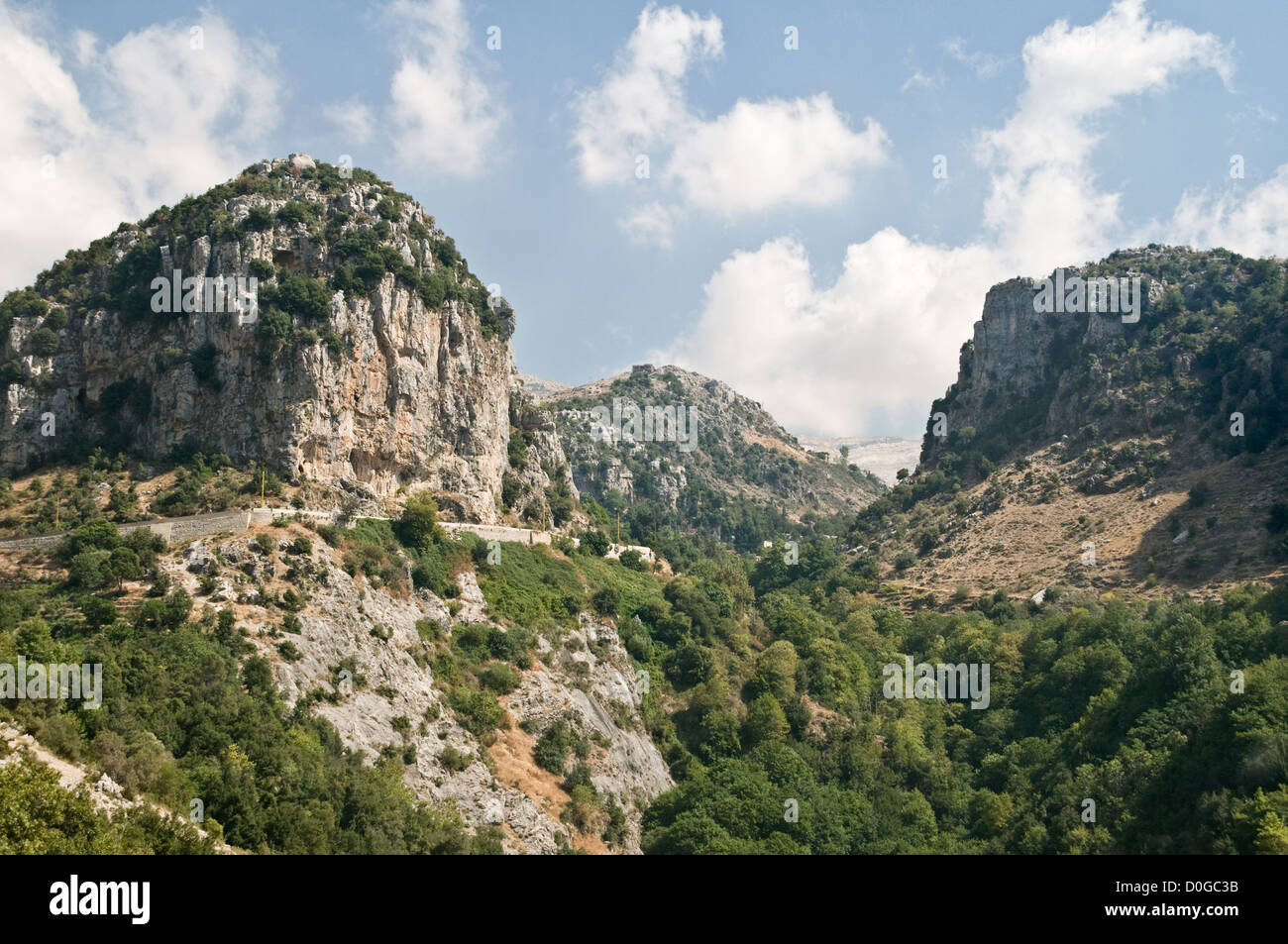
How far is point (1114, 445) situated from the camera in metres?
95.4

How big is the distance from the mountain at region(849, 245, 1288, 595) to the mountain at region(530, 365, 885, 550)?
132ft

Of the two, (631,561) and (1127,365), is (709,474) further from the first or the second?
(631,561)

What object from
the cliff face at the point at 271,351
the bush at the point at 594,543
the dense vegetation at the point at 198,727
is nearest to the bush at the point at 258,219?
the cliff face at the point at 271,351

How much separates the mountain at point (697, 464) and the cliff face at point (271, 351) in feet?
205

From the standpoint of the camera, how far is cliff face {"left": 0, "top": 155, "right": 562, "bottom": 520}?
5669 cm

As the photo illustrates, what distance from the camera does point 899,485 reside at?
114375 mm

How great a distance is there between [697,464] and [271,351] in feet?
381

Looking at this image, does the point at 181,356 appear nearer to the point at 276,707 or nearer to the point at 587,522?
the point at 276,707

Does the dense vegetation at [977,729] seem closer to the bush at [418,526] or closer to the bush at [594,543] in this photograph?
the bush at [594,543]

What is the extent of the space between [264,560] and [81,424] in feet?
66.3

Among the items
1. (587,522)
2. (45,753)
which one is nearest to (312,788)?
(45,753)

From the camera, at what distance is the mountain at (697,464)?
14888 centimetres

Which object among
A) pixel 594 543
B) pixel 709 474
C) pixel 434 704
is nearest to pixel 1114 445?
pixel 594 543

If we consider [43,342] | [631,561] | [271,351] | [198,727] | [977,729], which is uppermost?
[43,342]
